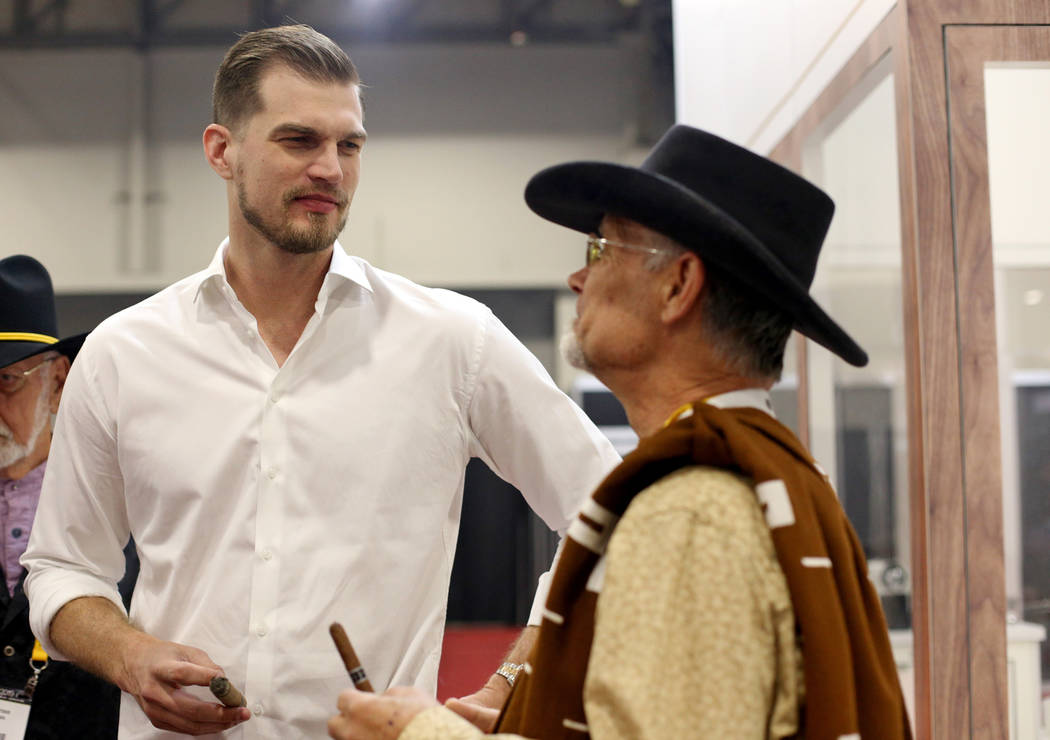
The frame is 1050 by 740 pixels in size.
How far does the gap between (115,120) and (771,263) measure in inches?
320

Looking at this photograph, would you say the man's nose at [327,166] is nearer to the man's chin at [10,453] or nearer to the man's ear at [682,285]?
the man's ear at [682,285]

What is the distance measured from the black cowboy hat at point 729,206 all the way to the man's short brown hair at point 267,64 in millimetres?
760

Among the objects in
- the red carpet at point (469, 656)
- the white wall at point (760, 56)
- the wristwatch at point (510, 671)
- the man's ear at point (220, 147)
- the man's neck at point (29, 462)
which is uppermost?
the white wall at point (760, 56)

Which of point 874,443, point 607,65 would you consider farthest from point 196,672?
point 607,65

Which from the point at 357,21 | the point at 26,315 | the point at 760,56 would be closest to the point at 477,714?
the point at 26,315

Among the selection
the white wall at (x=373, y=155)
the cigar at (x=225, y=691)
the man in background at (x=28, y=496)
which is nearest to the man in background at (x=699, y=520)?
the cigar at (x=225, y=691)

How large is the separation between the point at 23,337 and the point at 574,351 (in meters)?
1.86

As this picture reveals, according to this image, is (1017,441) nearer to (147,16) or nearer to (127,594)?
(127,594)

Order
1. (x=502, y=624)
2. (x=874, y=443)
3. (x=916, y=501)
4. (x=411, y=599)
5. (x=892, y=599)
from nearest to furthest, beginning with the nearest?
(x=411, y=599), (x=916, y=501), (x=892, y=599), (x=874, y=443), (x=502, y=624)

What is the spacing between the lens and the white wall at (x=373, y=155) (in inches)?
323

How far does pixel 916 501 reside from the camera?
7.13ft

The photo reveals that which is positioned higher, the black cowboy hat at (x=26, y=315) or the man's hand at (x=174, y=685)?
the black cowboy hat at (x=26, y=315)

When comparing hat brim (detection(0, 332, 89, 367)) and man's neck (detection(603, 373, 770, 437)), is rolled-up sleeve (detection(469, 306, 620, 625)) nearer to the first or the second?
man's neck (detection(603, 373, 770, 437))

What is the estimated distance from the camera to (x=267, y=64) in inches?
77.7
